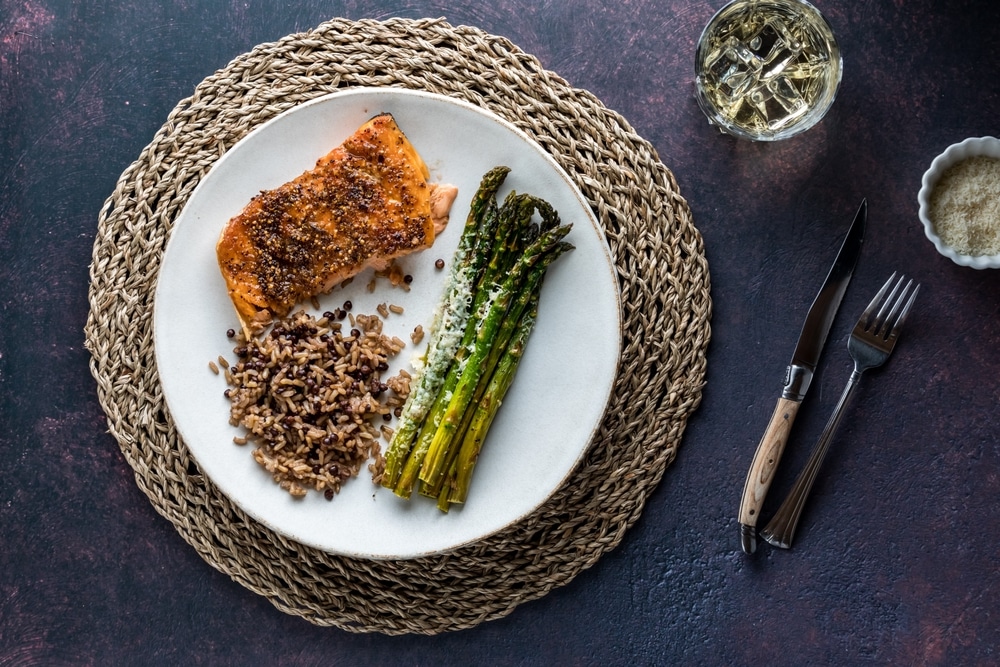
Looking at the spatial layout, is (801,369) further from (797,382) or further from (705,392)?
(705,392)

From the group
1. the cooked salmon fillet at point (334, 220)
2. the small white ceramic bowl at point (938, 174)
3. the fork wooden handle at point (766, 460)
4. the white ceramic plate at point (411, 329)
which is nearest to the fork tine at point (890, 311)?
the small white ceramic bowl at point (938, 174)

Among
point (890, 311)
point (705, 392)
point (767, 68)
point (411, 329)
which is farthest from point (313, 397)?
point (890, 311)

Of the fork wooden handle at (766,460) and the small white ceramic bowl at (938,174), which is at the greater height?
the small white ceramic bowl at (938,174)

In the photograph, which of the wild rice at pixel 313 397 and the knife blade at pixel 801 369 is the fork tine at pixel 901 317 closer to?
the knife blade at pixel 801 369

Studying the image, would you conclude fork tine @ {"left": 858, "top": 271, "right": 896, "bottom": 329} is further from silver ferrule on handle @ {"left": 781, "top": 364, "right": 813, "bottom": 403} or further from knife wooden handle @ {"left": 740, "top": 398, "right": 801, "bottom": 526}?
knife wooden handle @ {"left": 740, "top": 398, "right": 801, "bottom": 526}

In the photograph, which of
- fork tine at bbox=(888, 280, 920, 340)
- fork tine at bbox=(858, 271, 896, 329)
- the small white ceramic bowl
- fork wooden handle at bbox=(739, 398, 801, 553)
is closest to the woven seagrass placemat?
fork wooden handle at bbox=(739, 398, 801, 553)

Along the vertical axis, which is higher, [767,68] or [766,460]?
[767,68]

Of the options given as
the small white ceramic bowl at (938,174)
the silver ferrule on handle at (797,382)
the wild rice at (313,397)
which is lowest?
the wild rice at (313,397)
